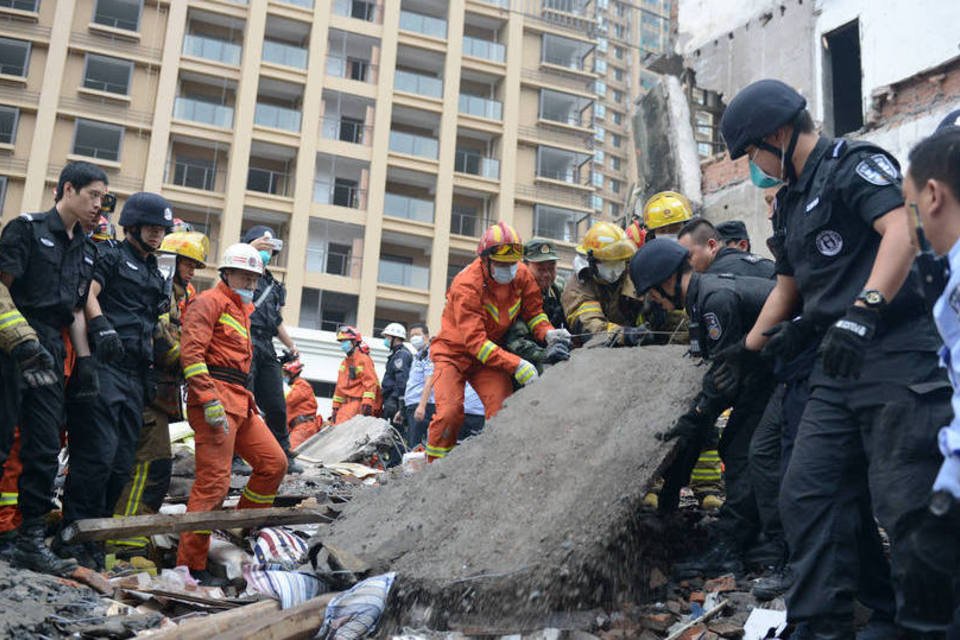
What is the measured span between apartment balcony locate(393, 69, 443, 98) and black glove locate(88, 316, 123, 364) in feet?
90.8

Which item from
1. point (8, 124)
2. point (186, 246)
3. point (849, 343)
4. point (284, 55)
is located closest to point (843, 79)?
point (186, 246)

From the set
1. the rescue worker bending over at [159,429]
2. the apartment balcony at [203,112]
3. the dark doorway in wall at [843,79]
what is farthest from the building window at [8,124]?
the rescue worker bending over at [159,429]

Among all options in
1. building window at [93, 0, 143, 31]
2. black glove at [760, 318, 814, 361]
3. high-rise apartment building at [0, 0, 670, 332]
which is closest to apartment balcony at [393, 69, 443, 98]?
high-rise apartment building at [0, 0, 670, 332]

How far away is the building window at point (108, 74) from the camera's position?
92.3ft

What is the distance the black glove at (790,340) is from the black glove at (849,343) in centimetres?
50

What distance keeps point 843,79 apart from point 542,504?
1120 centimetres

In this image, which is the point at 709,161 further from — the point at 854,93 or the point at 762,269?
the point at 762,269

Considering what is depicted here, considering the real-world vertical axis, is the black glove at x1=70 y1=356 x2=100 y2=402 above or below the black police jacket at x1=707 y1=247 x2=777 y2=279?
below

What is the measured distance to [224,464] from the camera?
201 inches

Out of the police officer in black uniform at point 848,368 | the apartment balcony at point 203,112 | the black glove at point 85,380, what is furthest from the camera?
the apartment balcony at point 203,112

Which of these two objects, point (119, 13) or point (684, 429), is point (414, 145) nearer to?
point (119, 13)

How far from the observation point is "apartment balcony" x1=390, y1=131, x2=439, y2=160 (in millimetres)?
30750

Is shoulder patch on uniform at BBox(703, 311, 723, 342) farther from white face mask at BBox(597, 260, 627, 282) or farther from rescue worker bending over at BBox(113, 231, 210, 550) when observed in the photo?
rescue worker bending over at BBox(113, 231, 210, 550)

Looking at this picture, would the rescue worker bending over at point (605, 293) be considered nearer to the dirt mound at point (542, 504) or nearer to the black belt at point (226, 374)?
the dirt mound at point (542, 504)
